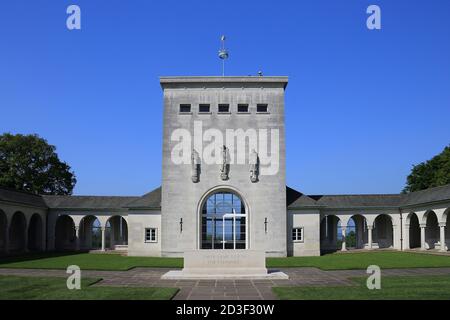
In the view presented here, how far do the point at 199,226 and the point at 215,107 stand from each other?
9.09m

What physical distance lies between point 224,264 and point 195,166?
15.6 m

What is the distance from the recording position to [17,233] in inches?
1646

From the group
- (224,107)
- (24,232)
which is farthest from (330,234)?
(24,232)

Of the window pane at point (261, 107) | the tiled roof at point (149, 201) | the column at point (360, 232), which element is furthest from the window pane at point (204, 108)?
the column at point (360, 232)

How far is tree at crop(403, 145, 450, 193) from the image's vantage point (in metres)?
49.1

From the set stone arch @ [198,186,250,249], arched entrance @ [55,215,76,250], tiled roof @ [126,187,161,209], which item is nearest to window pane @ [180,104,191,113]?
stone arch @ [198,186,250,249]

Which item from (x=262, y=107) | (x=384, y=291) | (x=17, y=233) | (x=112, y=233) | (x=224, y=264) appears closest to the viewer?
(x=384, y=291)

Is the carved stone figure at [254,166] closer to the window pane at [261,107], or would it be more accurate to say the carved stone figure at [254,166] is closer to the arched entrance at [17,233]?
the window pane at [261,107]

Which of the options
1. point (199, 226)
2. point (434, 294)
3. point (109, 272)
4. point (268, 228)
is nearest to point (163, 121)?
point (199, 226)

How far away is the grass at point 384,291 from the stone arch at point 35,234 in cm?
3115

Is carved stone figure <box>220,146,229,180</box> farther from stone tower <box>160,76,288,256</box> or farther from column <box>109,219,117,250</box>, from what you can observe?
column <box>109,219,117,250</box>

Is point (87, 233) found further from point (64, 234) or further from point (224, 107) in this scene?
point (224, 107)

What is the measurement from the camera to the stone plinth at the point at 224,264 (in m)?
20.9
